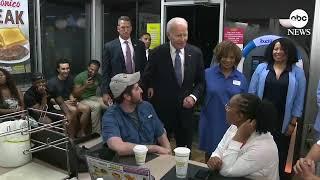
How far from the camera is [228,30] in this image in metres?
4.04

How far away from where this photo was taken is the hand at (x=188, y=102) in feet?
8.34

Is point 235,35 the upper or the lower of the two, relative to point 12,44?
upper

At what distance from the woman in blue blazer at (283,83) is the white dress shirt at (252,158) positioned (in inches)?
45.5

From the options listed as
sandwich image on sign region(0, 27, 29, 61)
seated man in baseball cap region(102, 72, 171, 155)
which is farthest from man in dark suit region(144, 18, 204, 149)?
sandwich image on sign region(0, 27, 29, 61)

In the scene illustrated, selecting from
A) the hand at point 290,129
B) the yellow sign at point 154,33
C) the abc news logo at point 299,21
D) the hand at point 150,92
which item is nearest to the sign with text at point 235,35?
the abc news logo at point 299,21

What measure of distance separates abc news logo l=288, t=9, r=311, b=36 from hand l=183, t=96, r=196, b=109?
1760 mm

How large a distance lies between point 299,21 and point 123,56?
1923 mm

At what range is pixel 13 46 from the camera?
4.34 metres

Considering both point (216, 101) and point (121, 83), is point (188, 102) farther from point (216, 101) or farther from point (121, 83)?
point (121, 83)

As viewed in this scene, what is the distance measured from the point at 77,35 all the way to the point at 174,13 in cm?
171

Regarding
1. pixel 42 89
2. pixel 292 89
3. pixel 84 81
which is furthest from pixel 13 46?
pixel 292 89

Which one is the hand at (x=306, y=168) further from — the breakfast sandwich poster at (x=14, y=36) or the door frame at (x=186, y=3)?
the breakfast sandwich poster at (x=14, y=36)

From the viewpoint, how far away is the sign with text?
13.0ft

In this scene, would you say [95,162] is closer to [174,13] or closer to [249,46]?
[249,46]
